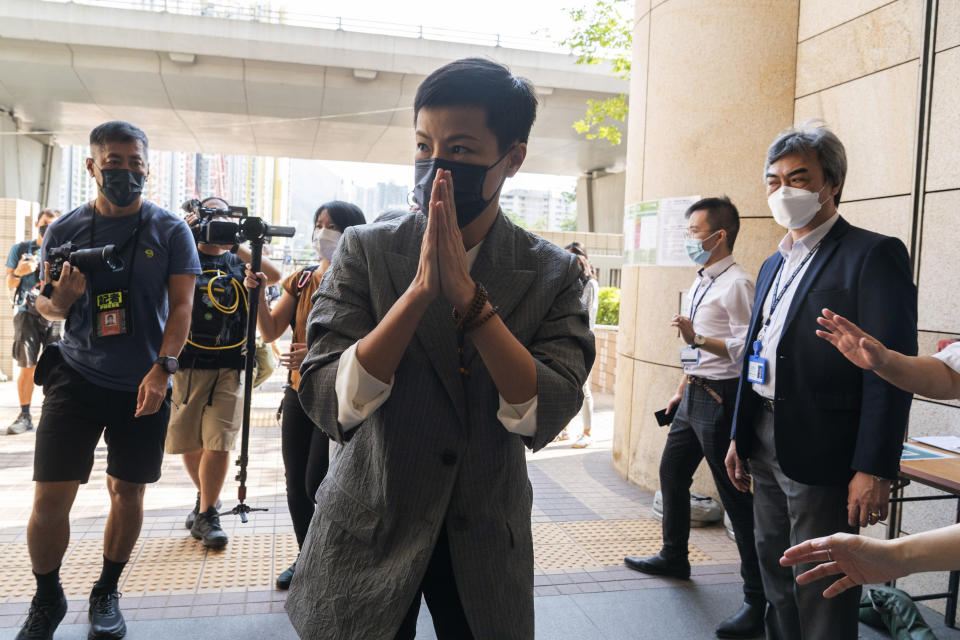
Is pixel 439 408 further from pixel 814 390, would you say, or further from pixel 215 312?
pixel 215 312

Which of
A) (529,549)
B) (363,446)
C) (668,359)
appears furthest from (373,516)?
(668,359)

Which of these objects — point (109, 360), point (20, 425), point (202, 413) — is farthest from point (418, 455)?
point (20, 425)

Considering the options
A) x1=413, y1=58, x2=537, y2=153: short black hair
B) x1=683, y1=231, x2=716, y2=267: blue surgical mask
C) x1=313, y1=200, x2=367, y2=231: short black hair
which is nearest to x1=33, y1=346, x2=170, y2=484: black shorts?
x1=313, y1=200, x2=367, y2=231: short black hair

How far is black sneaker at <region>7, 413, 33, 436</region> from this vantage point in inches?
271

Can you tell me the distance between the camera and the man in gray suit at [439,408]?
147 cm

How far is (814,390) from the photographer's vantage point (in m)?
2.50

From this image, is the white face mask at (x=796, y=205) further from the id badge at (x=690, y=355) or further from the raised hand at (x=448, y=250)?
the raised hand at (x=448, y=250)

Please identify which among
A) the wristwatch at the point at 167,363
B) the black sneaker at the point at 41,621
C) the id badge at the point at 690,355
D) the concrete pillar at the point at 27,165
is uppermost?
the concrete pillar at the point at 27,165

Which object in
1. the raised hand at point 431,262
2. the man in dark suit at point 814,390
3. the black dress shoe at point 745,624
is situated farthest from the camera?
the black dress shoe at point 745,624

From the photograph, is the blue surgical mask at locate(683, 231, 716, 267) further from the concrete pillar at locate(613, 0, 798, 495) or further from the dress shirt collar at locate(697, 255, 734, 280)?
the concrete pillar at locate(613, 0, 798, 495)

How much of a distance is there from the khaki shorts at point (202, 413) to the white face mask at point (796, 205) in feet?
10.7

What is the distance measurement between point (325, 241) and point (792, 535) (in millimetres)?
2608

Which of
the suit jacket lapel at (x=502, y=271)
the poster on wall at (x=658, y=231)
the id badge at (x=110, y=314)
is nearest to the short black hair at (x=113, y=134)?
the id badge at (x=110, y=314)

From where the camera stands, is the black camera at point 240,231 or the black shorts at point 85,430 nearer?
the black shorts at point 85,430
